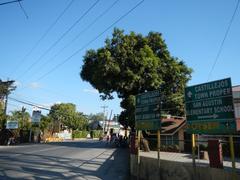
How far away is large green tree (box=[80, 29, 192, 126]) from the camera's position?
34.0m

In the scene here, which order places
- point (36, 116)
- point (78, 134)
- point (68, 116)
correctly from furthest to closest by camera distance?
point (68, 116) → point (78, 134) → point (36, 116)

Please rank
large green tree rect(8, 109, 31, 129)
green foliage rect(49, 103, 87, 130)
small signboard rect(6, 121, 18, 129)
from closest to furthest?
small signboard rect(6, 121, 18, 129) < large green tree rect(8, 109, 31, 129) < green foliage rect(49, 103, 87, 130)

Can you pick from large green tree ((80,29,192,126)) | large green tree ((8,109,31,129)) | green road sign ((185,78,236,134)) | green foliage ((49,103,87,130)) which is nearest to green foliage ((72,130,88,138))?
green foliage ((49,103,87,130))

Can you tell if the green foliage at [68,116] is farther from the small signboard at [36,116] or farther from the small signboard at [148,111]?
the small signboard at [148,111]

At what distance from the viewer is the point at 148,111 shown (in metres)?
13.2

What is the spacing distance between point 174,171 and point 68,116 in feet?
315

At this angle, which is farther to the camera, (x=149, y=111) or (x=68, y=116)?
(x=68, y=116)

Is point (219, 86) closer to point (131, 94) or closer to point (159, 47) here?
point (131, 94)

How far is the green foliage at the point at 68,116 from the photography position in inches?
4112

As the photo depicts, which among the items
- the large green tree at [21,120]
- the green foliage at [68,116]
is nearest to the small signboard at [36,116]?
the large green tree at [21,120]

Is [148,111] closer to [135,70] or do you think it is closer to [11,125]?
[135,70]

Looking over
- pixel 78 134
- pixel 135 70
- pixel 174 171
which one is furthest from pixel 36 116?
pixel 174 171

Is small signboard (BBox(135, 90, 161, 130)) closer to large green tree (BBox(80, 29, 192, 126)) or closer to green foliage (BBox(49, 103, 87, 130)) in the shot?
large green tree (BBox(80, 29, 192, 126))

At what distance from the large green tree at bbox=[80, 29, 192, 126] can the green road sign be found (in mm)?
23686
